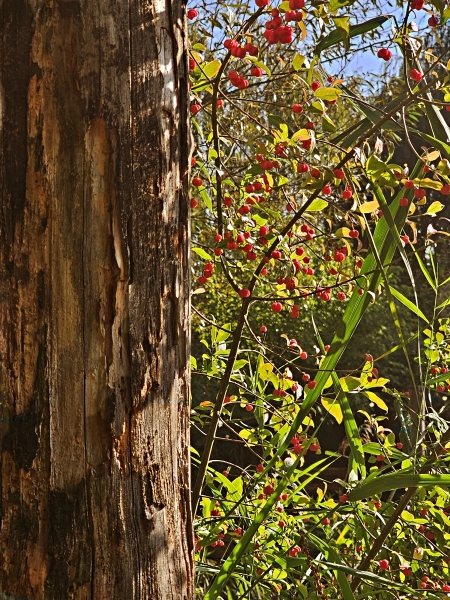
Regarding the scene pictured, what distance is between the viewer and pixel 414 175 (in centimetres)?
129

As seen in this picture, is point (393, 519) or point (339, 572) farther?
point (393, 519)

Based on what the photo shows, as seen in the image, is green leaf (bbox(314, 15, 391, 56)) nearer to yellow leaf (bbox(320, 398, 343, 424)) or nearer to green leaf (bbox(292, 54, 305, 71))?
green leaf (bbox(292, 54, 305, 71))

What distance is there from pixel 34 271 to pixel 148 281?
0.13 metres

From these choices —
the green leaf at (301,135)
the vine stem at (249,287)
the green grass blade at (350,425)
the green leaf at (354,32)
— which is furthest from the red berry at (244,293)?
the green leaf at (354,32)

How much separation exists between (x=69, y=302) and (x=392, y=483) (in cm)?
66

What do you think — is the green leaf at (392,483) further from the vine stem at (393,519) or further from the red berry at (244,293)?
the red berry at (244,293)

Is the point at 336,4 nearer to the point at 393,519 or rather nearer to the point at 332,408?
the point at 332,408

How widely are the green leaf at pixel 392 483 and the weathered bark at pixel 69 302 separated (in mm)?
492

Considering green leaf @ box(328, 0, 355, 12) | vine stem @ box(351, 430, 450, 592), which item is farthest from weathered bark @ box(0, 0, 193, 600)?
vine stem @ box(351, 430, 450, 592)

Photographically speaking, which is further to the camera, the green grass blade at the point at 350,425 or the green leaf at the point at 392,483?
the green grass blade at the point at 350,425

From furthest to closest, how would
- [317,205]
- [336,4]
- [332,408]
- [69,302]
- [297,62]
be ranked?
[332,408] < [317,205] < [297,62] < [336,4] < [69,302]

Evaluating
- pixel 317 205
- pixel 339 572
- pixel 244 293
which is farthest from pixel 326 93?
pixel 339 572

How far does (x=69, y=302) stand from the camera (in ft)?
2.76

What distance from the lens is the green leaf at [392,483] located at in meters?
1.18
